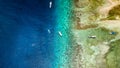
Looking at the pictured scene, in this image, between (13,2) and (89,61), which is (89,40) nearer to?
(89,61)

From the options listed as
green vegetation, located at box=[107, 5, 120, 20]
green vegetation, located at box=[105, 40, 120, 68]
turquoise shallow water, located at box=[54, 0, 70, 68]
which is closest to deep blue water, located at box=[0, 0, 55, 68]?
turquoise shallow water, located at box=[54, 0, 70, 68]

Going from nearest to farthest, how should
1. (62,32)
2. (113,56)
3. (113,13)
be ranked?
(113,56) → (62,32) → (113,13)


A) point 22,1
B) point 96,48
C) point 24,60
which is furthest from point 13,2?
point 96,48

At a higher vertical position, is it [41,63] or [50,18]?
[50,18]

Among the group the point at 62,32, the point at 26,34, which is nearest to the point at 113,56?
the point at 62,32

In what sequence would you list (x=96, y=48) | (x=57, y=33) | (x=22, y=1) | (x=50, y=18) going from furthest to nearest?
(x=22, y=1)
(x=50, y=18)
(x=57, y=33)
(x=96, y=48)

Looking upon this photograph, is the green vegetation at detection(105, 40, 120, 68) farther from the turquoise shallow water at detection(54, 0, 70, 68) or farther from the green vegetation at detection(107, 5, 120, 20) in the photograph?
the green vegetation at detection(107, 5, 120, 20)

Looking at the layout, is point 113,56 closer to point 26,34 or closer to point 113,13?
point 113,13

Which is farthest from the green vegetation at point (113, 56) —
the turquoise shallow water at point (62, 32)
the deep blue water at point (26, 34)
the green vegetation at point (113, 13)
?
the deep blue water at point (26, 34)
